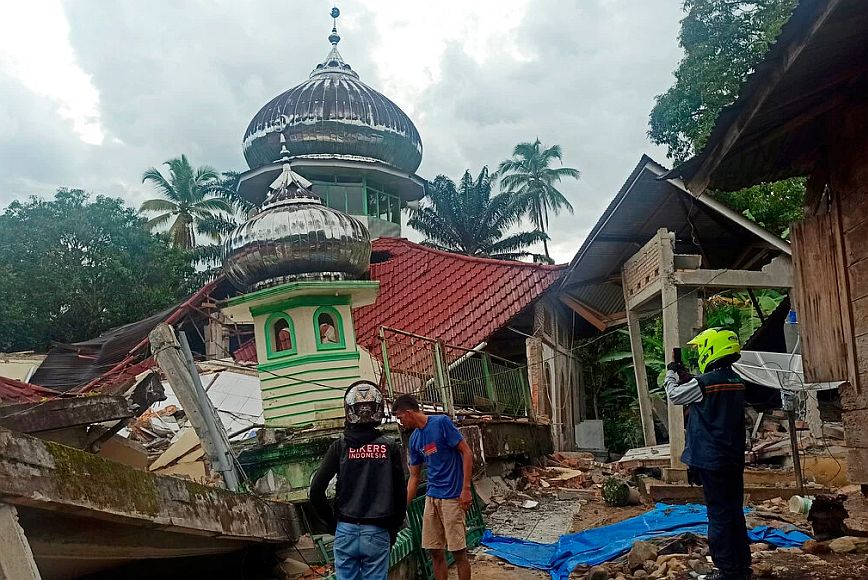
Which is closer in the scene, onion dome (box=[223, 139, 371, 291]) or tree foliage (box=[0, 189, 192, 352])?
onion dome (box=[223, 139, 371, 291])

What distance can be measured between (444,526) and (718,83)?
49.8 feet

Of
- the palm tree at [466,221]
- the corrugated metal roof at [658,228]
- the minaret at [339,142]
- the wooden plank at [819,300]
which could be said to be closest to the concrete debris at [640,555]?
the wooden plank at [819,300]

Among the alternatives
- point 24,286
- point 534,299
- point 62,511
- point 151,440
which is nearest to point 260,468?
Answer: point 62,511

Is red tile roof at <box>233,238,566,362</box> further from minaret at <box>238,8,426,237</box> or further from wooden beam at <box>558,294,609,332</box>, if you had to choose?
minaret at <box>238,8,426,237</box>

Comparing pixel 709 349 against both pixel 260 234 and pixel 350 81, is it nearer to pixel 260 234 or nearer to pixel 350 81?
pixel 260 234

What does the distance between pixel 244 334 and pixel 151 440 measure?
353 inches

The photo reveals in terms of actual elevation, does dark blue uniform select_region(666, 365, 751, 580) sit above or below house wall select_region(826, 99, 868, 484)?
below

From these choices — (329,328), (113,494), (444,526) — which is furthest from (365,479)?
(329,328)

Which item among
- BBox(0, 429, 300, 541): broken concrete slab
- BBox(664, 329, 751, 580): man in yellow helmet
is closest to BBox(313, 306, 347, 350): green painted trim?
BBox(0, 429, 300, 541): broken concrete slab

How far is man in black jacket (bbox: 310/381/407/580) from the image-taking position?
463 centimetres

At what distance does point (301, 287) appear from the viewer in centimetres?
830

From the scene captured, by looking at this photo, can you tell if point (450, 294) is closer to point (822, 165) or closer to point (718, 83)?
point (718, 83)

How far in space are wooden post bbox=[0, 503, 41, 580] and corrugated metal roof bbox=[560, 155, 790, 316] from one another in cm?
1042

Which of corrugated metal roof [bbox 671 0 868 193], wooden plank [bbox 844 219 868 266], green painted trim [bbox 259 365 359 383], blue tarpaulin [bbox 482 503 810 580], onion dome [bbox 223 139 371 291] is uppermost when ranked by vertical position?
onion dome [bbox 223 139 371 291]
